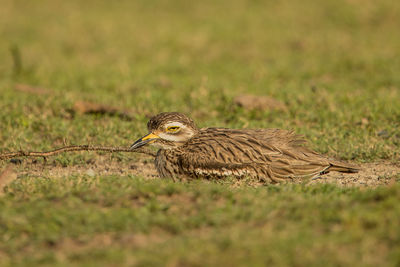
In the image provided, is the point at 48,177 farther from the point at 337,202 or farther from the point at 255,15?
the point at 255,15

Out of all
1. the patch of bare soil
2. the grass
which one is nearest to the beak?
the patch of bare soil

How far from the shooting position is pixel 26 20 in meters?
15.7

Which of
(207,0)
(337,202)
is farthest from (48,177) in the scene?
(207,0)

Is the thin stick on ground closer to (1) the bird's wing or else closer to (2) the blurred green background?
(1) the bird's wing

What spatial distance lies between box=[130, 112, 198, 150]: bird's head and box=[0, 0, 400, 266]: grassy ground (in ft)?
2.19

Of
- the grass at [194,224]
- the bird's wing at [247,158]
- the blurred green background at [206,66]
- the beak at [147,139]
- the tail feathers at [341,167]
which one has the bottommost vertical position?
the grass at [194,224]

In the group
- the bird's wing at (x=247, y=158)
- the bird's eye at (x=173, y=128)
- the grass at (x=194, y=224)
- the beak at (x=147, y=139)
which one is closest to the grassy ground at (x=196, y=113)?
the grass at (x=194, y=224)

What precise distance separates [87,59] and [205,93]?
412cm

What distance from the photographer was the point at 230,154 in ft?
20.2

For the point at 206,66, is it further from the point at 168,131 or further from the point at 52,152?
the point at 52,152

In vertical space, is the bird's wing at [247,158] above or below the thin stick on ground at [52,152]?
below

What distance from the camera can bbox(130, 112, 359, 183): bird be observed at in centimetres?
612

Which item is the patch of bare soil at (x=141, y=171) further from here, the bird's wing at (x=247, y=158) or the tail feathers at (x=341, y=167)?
the bird's wing at (x=247, y=158)

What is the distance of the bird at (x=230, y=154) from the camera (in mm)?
6117
